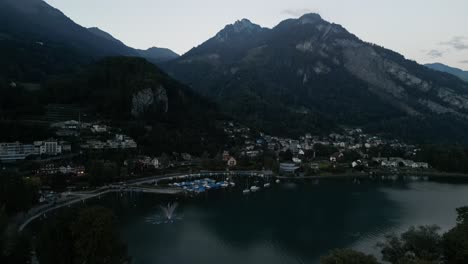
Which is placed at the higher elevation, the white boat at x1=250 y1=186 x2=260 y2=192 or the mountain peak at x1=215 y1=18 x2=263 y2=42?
the mountain peak at x1=215 y1=18 x2=263 y2=42

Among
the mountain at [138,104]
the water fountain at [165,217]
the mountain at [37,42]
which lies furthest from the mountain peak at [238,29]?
the water fountain at [165,217]

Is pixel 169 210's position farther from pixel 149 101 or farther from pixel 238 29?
pixel 238 29

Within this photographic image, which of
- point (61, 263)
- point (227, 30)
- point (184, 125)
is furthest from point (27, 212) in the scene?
point (227, 30)

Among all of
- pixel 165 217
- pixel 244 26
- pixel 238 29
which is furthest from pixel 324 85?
pixel 165 217

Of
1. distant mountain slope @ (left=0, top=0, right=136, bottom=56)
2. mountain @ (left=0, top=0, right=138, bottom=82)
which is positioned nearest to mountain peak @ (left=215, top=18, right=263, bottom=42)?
distant mountain slope @ (left=0, top=0, right=136, bottom=56)

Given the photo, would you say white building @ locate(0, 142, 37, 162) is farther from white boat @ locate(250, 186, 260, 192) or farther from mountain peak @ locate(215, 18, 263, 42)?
mountain peak @ locate(215, 18, 263, 42)

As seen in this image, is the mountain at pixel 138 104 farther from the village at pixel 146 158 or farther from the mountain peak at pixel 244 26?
the mountain peak at pixel 244 26
